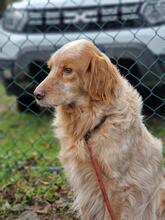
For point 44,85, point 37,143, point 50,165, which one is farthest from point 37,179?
point 44,85

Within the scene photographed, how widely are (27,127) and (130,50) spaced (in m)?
1.84

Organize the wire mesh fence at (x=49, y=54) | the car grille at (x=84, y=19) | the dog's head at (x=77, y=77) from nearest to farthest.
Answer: the dog's head at (x=77, y=77), the wire mesh fence at (x=49, y=54), the car grille at (x=84, y=19)

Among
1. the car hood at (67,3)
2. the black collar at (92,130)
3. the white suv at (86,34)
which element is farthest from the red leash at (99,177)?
the car hood at (67,3)

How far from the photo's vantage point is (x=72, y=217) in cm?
499

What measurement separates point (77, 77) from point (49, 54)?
248 cm

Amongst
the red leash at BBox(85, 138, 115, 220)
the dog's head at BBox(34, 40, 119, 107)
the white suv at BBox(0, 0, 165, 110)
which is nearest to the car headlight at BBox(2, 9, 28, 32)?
the white suv at BBox(0, 0, 165, 110)

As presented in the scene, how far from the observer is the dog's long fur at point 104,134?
13.5 ft

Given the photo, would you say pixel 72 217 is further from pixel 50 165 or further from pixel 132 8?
pixel 132 8

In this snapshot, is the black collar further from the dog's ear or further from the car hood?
the car hood

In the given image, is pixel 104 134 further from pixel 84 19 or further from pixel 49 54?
pixel 84 19

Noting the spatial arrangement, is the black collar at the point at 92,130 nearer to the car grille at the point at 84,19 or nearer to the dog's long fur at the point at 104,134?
the dog's long fur at the point at 104,134

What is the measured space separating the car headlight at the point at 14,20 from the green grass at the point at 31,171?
115cm

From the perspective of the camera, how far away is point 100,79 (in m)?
4.11

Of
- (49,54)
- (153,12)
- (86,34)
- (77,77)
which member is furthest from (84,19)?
(77,77)
